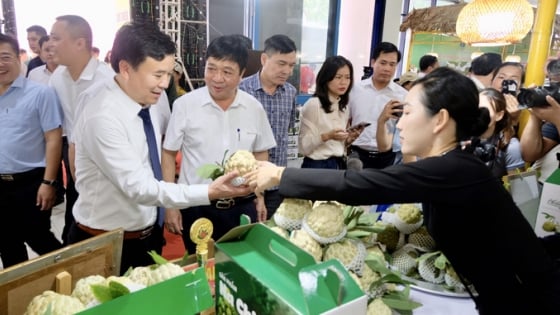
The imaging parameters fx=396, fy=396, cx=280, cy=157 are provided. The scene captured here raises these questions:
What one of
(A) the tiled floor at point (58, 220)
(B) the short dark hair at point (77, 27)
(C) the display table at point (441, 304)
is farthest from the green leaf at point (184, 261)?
(A) the tiled floor at point (58, 220)

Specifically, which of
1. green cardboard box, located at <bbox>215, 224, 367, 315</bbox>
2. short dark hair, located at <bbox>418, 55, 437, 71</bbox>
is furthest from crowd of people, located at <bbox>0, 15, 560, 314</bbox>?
short dark hair, located at <bbox>418, 55, 437, 71</bbox>

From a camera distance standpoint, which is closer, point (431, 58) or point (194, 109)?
point (194, 109)

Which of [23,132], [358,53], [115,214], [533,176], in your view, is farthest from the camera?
[358,53]

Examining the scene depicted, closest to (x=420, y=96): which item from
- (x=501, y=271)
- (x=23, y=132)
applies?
(x=501, y=271)

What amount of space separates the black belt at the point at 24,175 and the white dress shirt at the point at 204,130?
98cm

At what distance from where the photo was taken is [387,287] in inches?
43.5

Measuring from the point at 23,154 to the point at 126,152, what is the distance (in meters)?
1.32

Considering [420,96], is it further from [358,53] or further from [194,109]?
[358,53]

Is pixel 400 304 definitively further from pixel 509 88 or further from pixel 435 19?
pixel 435 19

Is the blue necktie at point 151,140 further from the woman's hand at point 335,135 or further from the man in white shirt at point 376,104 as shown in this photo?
the man in white shirt at point 376,104

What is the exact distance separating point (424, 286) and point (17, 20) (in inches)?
212

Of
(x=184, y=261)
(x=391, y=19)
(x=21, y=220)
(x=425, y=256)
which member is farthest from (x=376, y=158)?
(x=391, y=19)

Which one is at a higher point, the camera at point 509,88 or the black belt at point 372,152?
the camera at point 509,88

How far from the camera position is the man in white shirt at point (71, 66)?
253 centimetres
